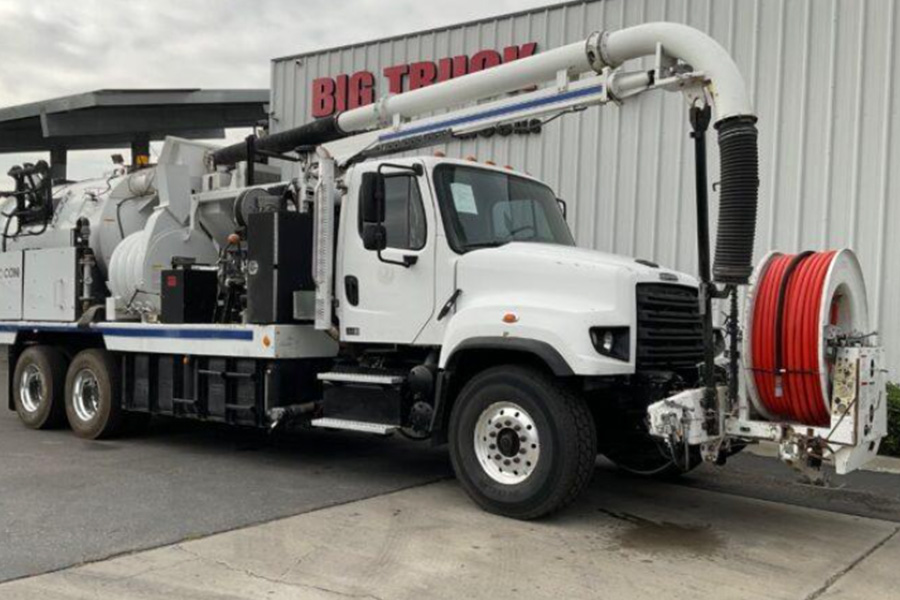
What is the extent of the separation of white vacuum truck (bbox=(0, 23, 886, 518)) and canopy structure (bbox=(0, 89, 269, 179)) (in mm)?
14615

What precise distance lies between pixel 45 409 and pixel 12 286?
172 centimetres

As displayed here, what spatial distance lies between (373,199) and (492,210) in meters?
1.05

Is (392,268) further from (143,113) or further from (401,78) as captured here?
(143,113)

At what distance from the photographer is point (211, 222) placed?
9.46 meters

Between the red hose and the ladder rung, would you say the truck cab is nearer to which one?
the ladder rung

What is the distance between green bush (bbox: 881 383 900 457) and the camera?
851cm

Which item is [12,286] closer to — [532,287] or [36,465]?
[36,465]

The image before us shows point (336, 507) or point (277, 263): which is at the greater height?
point (277, 263)

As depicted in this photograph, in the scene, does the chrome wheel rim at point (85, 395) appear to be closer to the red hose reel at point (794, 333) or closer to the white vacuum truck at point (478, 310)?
the white vacuum truck at point (478, 310)

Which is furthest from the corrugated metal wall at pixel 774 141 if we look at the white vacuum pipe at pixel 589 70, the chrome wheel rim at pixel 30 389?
the chrome wheel rim at pixel 30 389

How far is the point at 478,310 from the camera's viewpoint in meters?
6.22

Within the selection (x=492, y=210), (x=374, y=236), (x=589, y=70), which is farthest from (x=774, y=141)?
(x=374, y=236)

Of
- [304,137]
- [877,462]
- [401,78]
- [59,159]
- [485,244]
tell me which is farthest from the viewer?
[59,159]

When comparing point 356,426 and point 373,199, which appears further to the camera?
point 356,426
